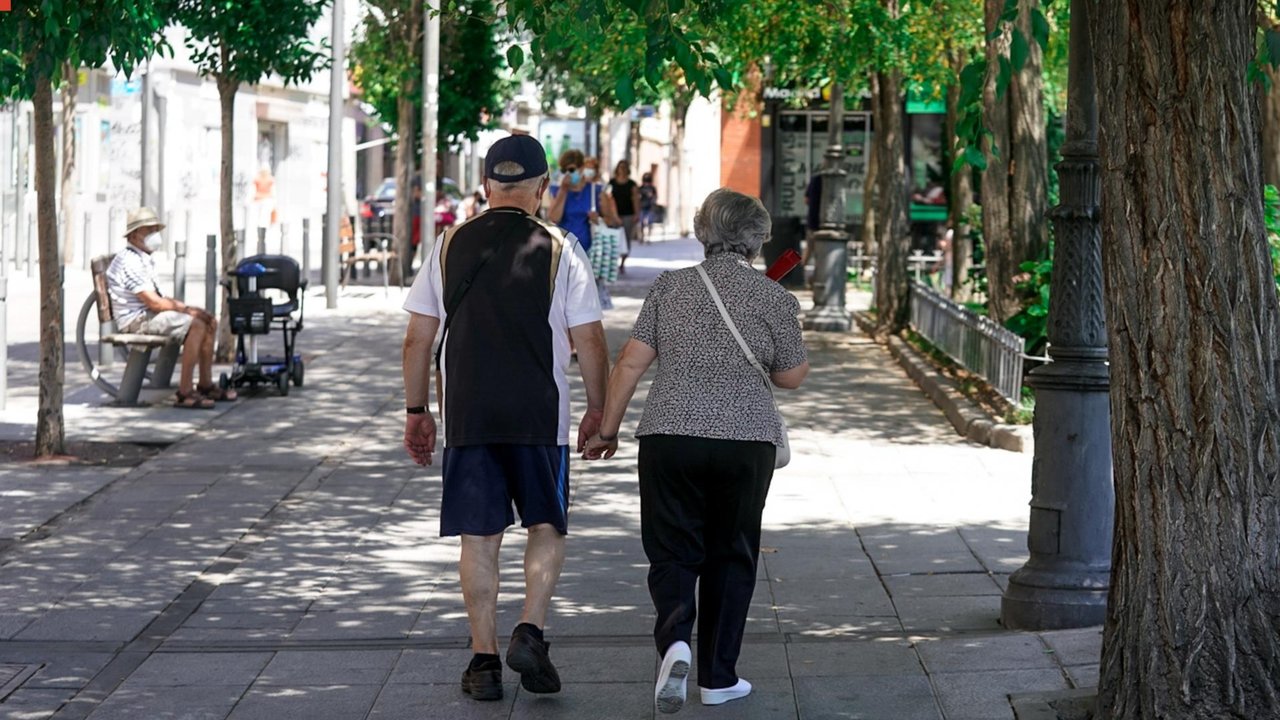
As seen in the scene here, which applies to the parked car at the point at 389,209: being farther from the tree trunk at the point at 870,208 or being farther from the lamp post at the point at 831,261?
the lamp post at the point at 831,261

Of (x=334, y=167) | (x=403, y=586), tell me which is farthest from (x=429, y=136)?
(x=403, y=586)

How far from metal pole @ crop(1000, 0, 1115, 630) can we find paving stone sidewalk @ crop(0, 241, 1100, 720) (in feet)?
0.74

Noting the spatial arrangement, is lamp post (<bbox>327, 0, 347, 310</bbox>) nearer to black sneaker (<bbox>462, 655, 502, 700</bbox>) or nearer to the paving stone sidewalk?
the paving stone sidewalk

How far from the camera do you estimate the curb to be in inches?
452

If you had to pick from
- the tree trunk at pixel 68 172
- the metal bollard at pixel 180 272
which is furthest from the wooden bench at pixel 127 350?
the tree trunk at pixel 68 172

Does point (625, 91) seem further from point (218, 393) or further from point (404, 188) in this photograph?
point (404, 188)

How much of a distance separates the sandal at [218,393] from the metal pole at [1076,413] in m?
7.69

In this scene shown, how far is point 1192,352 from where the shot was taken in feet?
16.3

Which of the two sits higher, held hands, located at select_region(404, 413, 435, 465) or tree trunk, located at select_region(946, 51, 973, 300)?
tree trunk, located at select_region(946, 51, 973, 300)

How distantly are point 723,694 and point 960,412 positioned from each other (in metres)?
7.06

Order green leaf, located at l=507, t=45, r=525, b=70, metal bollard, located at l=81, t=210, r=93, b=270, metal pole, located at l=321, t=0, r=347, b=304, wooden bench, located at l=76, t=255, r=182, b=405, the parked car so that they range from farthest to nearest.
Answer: the parked car, metal bollard, located at l=81, t=210, r=93, b=270, metal pole, located at l=321, t=0, r=347, b=304, wooden bench, located at l=76, t=255, r=182, b=405, green leaf, located at l=507, t=45, r=525, b=70

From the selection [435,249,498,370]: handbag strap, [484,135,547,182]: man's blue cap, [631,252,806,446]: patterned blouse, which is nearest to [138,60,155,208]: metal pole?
[484,135,547,182]: man's blue cap

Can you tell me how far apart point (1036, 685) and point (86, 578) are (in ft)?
13.0

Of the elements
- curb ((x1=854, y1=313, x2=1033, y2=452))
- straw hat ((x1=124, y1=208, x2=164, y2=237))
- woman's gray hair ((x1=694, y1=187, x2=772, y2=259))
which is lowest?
curb ((x1=854, y1=313, x2=1033, y2=452))
